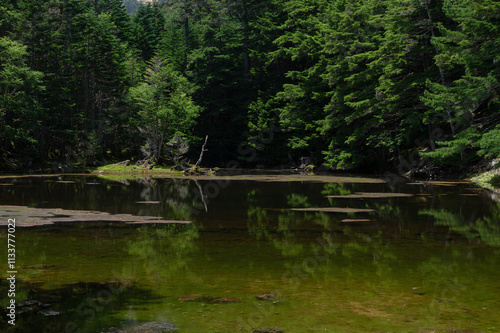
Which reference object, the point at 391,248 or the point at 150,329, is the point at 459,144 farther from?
the point at 150,329

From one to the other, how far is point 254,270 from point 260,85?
47.9 metres

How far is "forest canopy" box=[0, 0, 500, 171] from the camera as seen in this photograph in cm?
2772

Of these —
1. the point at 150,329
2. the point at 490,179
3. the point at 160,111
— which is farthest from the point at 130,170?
the point at 150,329

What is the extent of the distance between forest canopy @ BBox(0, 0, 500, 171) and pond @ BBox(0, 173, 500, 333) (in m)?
12.6

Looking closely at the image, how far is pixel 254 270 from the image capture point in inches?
286

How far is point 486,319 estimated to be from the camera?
16.6 feet

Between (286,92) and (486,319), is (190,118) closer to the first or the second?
(286,92)

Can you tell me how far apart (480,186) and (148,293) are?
22391 mm

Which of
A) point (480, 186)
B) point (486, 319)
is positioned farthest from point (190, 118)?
point (486, 319)

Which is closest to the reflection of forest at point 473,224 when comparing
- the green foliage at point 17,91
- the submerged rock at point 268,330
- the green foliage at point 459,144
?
the submerged rock at point 268,330

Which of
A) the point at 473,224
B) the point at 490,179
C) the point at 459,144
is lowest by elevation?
the point at 473,224

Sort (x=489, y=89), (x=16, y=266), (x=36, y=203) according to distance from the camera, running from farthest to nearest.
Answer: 1. (x=489, y=89)
2. (x=36, y=203)
3. (x=16, y=266)

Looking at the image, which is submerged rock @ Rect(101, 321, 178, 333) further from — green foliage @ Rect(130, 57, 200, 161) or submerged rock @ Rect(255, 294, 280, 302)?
green foliage @ Rect(130, 57, 200, 161)

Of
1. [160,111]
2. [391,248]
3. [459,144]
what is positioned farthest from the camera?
[160,111]
